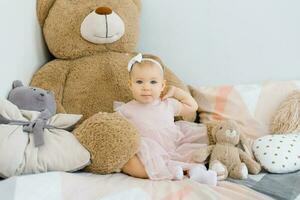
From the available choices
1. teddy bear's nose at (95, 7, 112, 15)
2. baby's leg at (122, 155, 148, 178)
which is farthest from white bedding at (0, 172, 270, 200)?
teddy bear's nose at (95, 7, 112, 15)

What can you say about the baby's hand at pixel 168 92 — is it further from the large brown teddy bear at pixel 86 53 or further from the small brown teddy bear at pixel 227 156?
the small brown teddy bear at pixel 227 156

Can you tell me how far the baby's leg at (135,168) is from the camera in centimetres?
136

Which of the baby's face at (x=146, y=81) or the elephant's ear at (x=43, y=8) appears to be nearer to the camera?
the baby's face at (x=146, y=81)

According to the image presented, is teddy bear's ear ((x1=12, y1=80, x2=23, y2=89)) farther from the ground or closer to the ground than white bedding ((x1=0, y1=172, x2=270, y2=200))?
farther from the ground

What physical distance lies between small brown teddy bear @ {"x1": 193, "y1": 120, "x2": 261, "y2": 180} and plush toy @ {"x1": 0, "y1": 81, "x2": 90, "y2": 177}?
0.39m

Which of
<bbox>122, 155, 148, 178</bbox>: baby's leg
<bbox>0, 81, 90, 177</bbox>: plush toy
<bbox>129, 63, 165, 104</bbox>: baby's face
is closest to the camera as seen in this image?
<bbox>0, 81, 90, 177</bbox>: plush toy

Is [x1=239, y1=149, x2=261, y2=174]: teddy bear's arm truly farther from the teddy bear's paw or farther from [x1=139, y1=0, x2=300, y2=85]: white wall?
[x1=139, y1=0, x2=300, y2=85]: white wall

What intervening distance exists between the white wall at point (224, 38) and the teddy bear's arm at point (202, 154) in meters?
0.50

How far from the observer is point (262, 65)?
1.90 m

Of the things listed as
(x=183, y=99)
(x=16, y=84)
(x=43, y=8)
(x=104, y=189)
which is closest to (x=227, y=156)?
(x=183, y=99)

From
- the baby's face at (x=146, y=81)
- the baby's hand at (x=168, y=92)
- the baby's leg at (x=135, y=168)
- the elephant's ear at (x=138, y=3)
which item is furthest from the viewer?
the elephant's ear at (x=138, y=3)

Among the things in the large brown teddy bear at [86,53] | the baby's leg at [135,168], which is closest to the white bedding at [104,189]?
the baby's leg at [135,168]

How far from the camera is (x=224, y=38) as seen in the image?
1.89 m

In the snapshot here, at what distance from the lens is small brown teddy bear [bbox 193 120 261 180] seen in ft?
4.60
